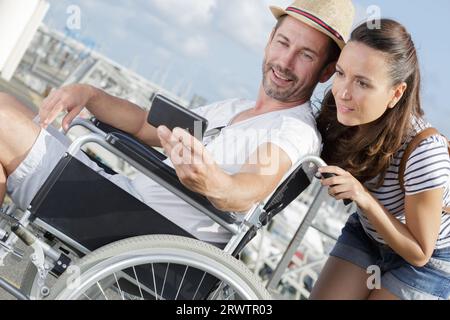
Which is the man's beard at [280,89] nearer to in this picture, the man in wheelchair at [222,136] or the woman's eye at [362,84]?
the man in wheelchair at [222,136]

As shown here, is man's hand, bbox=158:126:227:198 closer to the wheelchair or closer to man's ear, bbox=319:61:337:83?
the wheelchair

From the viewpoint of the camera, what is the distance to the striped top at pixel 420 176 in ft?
6.68

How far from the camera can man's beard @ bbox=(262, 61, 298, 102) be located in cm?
235

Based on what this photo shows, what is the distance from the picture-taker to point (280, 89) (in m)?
2.37

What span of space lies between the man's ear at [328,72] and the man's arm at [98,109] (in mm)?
742

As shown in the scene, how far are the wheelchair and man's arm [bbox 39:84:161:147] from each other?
356 mm

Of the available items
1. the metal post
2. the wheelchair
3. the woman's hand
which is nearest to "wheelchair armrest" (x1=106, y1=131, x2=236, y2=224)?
the wheelchair

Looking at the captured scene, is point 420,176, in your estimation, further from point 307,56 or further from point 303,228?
point 303,228

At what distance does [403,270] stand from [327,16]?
963mm

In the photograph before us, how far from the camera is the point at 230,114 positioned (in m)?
2.55
